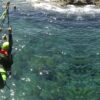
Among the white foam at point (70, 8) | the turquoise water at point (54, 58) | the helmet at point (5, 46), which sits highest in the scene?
the helmet at point (5, 46)

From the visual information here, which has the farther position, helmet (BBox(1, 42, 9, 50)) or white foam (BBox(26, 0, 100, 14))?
white foam (BBox(26, 0, 100, 14))

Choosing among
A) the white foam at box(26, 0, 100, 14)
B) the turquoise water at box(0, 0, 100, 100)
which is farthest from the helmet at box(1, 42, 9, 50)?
the white foam at box(26, 0, 100, 14)

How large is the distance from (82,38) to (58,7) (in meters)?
10.4

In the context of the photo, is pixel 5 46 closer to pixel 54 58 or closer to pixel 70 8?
pixel 54 58

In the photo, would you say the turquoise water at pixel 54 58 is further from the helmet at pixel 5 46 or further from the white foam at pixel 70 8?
the helmet at pixel 5 46

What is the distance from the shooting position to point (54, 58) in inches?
989

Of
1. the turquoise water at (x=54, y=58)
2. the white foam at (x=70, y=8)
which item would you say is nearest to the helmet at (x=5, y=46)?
the turquoise water at (x=54, y=58)

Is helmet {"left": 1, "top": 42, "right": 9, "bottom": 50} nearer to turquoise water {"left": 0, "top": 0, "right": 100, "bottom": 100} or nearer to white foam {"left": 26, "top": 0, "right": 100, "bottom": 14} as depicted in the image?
turquoise water {"left": 0, "top": 0, "right": 100, "bottom": 100}

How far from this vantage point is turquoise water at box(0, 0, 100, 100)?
20.9 m

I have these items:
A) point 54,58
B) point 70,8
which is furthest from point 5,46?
point 70,8

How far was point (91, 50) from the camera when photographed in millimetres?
26844

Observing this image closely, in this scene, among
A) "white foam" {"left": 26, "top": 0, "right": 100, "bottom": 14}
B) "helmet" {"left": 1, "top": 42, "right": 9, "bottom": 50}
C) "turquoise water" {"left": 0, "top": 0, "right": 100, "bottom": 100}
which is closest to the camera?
"helmet" {"left": 1, "top": 42, "right": 9, "bottom": 50}

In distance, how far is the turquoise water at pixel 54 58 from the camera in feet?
68.4

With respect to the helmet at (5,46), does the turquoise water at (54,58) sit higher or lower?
lower
